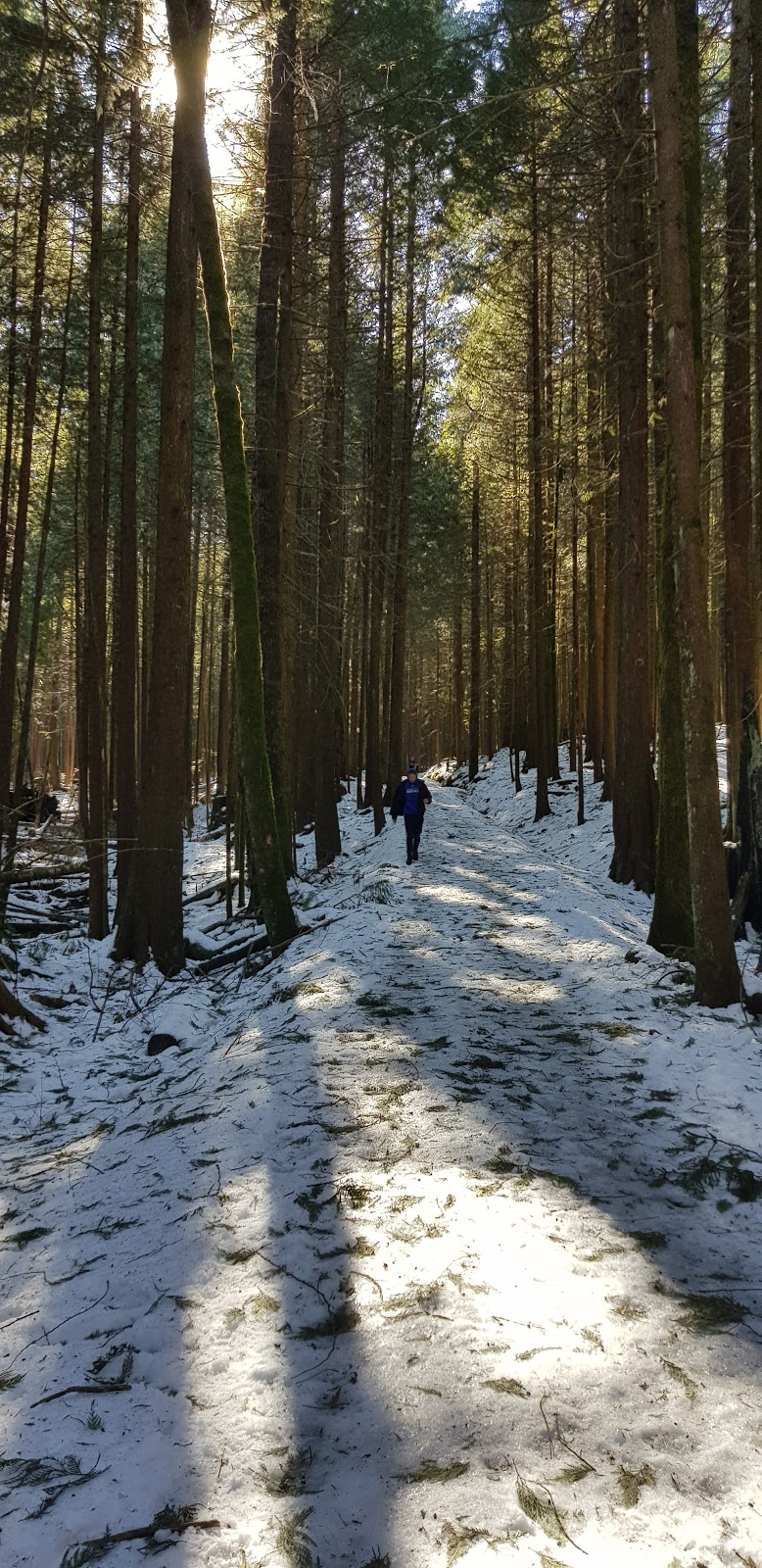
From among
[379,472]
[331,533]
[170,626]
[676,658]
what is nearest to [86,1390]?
[676,658]

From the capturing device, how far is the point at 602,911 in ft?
32.8

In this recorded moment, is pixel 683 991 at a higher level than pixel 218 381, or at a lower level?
lower

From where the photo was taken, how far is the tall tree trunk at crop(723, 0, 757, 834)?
866 centimetres

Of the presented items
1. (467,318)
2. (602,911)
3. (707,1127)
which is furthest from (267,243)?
(467,318)

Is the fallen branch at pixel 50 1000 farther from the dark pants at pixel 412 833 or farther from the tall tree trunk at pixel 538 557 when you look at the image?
the tall tree trunk at pixel 538 557

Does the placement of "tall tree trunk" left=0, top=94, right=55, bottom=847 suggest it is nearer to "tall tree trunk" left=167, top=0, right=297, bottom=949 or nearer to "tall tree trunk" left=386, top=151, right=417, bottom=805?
"tall tree trunk" left=167, top=0, right=297, bottom=949

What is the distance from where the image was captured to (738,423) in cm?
1016

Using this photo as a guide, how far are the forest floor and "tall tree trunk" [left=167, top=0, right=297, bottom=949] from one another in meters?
2.49

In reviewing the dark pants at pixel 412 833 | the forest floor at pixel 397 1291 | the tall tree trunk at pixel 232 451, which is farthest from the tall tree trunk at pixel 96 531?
the forest floor at pixel 397 1291

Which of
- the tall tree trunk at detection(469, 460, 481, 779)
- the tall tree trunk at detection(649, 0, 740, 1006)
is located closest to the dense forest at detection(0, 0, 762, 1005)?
the tall tree trunk at detection(649, 0, 740, 1006)

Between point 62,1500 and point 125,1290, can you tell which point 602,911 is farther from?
point 62,1500

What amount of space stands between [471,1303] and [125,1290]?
50.3 inches

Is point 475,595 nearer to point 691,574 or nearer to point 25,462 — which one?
point 25,462

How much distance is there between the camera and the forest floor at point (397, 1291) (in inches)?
78.7
